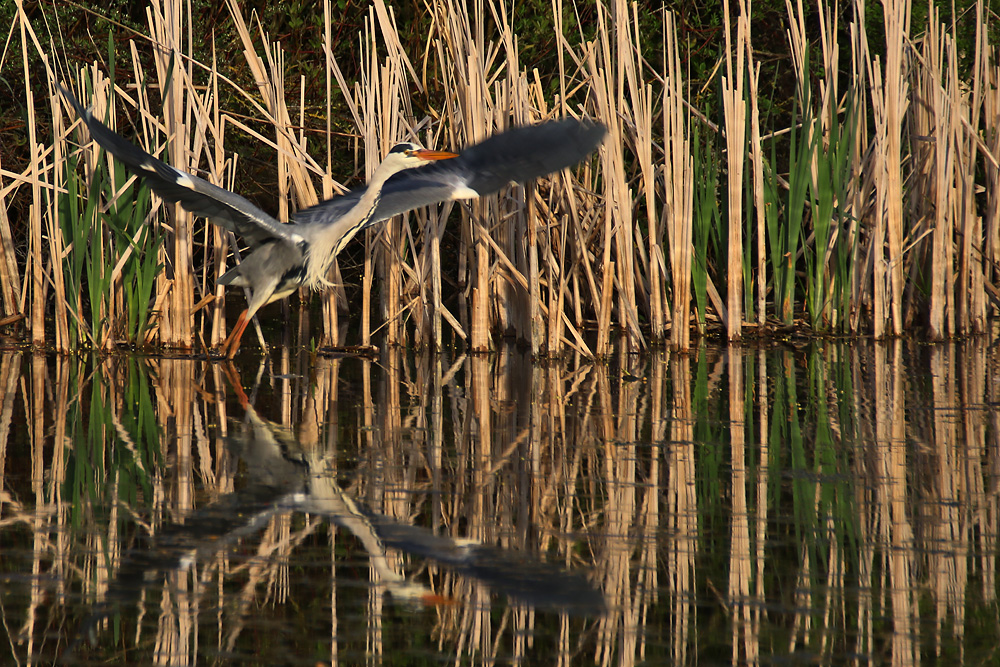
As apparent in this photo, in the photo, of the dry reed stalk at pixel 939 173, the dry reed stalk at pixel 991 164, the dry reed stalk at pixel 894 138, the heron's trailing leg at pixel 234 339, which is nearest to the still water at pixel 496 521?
the heron's trailing leg at pixel 234 339

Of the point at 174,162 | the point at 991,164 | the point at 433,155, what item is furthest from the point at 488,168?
the point at 991,164

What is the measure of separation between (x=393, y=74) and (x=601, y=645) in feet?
16.3

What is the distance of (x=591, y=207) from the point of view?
7.66m

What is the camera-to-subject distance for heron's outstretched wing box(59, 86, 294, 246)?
5.68 meters

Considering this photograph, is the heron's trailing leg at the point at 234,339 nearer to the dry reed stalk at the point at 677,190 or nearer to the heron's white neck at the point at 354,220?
the heron's white neck at the point at 354,220

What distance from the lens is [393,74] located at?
7.07 metres

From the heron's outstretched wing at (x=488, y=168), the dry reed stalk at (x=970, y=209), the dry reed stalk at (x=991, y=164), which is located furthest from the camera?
the dry reed stalk at (x=991, y=164)

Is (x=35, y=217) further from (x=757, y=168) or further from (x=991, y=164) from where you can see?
(x=991, y=164)

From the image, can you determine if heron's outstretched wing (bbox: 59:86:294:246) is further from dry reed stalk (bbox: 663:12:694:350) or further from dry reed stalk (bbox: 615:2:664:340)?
dry reed stalk (bbox: 663:12:694:350)

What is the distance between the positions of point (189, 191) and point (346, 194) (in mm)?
1221

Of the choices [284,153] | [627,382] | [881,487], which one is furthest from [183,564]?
[284,153]

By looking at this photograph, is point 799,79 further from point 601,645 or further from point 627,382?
point 601,645

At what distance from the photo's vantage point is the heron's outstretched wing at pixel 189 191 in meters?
5.68

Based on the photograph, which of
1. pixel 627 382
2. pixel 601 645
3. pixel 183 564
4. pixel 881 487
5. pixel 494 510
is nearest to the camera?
pixel 601 645
